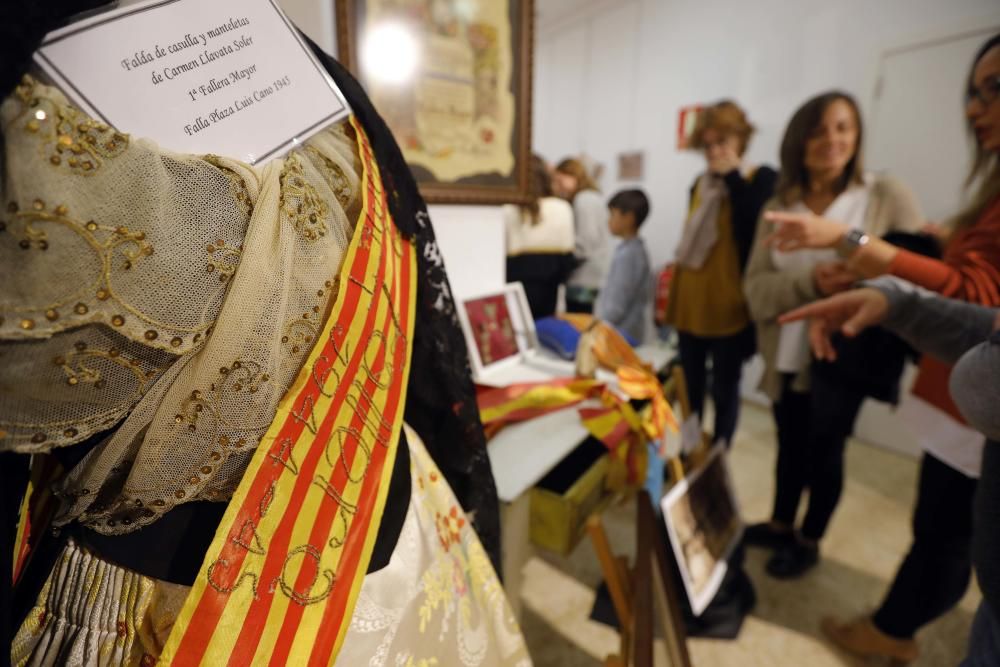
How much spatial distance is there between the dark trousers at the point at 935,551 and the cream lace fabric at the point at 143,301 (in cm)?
122

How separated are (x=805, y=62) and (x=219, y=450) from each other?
9.30 ft

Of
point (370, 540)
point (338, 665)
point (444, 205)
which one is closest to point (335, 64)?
point (370, 540)

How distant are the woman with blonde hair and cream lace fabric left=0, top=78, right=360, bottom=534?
1.56m

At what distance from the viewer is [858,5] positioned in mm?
2021

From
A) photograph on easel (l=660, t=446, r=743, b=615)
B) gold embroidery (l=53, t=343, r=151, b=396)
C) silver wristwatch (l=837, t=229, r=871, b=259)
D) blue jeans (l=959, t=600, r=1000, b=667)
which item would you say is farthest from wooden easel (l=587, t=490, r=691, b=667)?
gold embroidery (l=53, t=343, r=151, b=396)

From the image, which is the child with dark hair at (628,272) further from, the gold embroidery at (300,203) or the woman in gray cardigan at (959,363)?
the gold embroidery at (300,203)

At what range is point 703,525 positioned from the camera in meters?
1.16

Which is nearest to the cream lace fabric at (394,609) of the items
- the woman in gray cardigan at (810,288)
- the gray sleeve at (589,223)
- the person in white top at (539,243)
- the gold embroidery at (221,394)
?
the gold embroidery at (221,394)

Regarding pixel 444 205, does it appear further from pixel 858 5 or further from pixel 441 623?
pixel 858 5

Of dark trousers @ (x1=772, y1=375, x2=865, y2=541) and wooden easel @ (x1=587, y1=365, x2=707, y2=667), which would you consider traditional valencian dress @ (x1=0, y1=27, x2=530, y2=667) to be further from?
dark trousers @ (x1=772, y1=375, x2=865, y2=541)

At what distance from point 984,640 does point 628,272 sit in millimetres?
1642

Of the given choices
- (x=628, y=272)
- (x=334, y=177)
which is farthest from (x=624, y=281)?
(x=334, y=177)

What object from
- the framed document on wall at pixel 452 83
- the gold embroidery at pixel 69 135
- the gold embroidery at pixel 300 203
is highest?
the framed document on wall at pixel 452 83

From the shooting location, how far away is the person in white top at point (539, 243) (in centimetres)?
208
